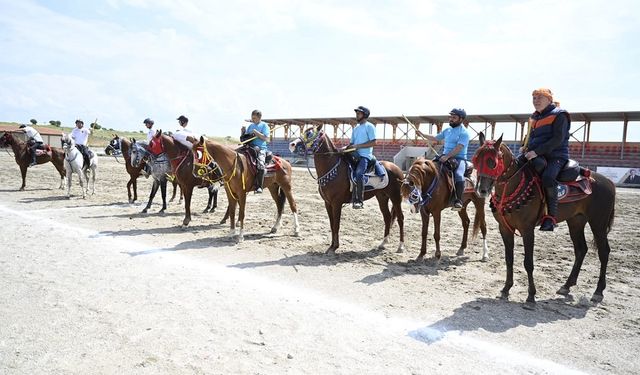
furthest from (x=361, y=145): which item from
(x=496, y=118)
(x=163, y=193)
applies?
(x=496, y=118)

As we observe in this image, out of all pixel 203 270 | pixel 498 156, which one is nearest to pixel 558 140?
pixel 498 156

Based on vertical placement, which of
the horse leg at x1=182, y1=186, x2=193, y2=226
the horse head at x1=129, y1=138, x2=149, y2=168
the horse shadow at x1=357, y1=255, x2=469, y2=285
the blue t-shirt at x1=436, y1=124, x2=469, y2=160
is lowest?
the horse shadow at x1=357, y1=255, x2=469, y2=285

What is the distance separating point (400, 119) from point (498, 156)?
1218 inches

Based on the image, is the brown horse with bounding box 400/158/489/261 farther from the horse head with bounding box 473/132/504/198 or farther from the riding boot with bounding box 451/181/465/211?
the horse head with bounding box 473/132/504/198

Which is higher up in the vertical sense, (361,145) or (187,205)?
(361,145)

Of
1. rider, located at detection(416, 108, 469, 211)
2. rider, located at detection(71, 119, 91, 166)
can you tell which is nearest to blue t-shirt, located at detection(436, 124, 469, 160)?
rider, located at detection(416, 108, 469, 211)

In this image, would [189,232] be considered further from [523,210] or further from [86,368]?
[523,210]

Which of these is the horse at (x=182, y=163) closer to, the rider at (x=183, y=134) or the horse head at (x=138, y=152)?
the rider at (x=183, y=134)

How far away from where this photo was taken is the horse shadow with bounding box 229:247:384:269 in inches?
277

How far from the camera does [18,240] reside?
25.7 feet

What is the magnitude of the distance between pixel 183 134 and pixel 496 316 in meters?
9.27

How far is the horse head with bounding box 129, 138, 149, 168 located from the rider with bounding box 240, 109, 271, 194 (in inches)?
179

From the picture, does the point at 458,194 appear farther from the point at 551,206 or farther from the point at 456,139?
the point at 551,206

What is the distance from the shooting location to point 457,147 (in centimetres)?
724
